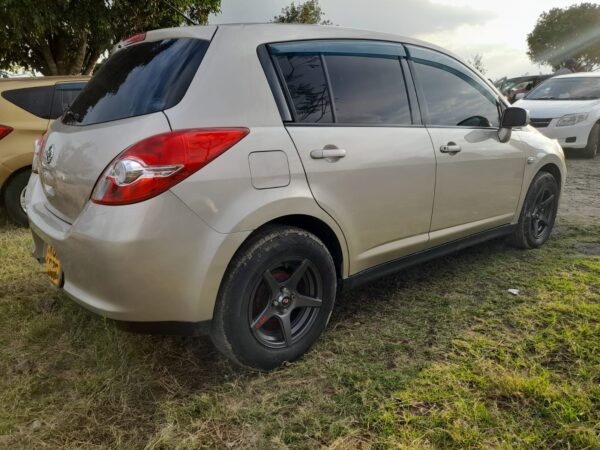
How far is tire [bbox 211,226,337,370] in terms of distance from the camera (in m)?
2.07

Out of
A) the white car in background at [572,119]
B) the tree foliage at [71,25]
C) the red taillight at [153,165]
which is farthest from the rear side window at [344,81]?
the tree foliage at [71,25]

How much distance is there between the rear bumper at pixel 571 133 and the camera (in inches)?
342

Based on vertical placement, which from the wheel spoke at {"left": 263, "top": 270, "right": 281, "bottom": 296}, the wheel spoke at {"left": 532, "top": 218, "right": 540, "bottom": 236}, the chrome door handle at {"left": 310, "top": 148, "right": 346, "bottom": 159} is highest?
the chrome door handle at {"left": 310, "top": 148, "right": 346, "bottom": 159}

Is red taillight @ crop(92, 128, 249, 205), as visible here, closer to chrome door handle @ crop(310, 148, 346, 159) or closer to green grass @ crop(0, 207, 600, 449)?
chrome door handle @ crop(310, 148, 346, 159)

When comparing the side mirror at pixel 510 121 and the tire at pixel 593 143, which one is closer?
the side mirror at pixel 510 121

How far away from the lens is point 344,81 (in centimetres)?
254

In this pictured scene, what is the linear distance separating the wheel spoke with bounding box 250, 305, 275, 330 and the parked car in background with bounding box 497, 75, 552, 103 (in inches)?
604

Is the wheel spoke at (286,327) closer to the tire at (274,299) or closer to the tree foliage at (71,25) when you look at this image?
the tire at (274,299)

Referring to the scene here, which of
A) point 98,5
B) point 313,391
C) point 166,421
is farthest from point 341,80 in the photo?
point 98,5

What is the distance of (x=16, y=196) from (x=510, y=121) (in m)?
4.52

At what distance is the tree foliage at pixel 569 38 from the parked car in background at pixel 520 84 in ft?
83.4

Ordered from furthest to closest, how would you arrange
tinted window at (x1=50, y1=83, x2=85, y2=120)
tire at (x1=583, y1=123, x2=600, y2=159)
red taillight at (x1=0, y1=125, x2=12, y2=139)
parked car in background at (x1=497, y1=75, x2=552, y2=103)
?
parked car in background at (x1=497, y1=75, x2=552, y2=103), tire at (x1=583, y1=123, x2=600, y2=159), tinted window at (x1=50, y1=83, x2=85, y2=120), red taillight at (x1=0, y1=125, x2=12, y2=139)

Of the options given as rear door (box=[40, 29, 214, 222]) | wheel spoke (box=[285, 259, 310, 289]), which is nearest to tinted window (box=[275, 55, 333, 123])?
rear door (box=[40, 29, 214, 222])

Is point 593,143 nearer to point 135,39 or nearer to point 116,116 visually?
point 135,39
